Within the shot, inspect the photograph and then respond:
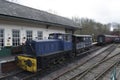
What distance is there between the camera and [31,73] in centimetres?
1021

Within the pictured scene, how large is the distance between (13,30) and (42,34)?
4.82m

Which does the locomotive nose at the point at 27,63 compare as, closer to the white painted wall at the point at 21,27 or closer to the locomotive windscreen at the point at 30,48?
the locomotive windscreen at the point at 30,48

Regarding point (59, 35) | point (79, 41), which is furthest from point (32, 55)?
point (79, 41)

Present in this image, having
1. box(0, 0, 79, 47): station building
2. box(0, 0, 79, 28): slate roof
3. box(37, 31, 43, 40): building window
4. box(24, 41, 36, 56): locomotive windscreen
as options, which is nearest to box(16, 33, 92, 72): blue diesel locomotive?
box(24, 41, 36, 56): locomotive windscreen

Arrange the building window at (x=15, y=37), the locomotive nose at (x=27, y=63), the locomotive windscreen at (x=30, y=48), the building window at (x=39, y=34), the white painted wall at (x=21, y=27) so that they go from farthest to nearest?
the building window at (x=39, y=34) → the building window at (x=15, y=37) → the white painted wall at (x=21, y=27) → the locomotive windscreen at (x=30, y=48) → the locomotive nose at (x=27, y=63)


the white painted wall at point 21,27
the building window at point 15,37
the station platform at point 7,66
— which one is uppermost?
the white painted wall at point 21,27

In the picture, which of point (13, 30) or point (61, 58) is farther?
point (13, 30)

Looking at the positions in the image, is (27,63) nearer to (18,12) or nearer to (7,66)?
(7,66)

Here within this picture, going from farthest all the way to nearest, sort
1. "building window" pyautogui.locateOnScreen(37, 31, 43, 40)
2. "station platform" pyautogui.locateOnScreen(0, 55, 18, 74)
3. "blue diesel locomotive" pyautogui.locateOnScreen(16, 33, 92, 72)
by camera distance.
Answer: "building window" pyautogui.locateOnScreen(37, 31, 43, 40), "blue diesel locomotive" pyautogui.locateOnScreen(16, 33, 92, 72), "station platform" pyautogui.locateOnScreen(0, 55, 18, 74)

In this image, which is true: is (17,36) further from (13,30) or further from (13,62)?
(13,62)

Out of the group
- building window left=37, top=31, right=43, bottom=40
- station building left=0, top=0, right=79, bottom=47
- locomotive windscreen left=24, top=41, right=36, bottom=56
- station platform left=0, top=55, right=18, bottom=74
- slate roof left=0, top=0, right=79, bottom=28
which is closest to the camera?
station platform left=0, top=55, right=18, bottom=74

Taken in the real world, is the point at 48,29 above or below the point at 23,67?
above

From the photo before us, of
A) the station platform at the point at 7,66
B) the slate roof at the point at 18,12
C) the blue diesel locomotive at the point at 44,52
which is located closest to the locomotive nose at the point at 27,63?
the blue diesel locomotive at the point at 44,52

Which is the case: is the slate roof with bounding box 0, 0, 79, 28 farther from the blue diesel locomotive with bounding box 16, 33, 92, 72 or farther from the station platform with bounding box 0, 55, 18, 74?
the station platform with bounding box 0, 55, 18, 74
